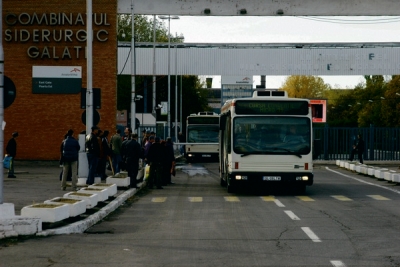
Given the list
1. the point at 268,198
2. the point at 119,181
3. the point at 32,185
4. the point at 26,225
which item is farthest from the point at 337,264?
the point at 32,185

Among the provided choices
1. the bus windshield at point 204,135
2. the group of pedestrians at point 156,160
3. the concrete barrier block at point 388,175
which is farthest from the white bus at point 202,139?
the group of pedestrians at point 156,160

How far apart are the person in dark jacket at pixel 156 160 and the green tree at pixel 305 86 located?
384 feet

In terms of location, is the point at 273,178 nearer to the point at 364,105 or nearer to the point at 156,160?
the point at 156,160

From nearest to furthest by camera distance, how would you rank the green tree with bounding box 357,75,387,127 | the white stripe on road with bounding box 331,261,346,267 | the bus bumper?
the white stripe on road with bounding box 331,261,346,267, the bus bumper, the green tree with bounding box 357,75,387,127

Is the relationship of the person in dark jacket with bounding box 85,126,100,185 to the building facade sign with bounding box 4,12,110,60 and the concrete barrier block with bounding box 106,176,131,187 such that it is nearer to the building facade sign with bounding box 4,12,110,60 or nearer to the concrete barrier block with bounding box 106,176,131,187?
the concrete barrier block with bounding box 106,176,131,187

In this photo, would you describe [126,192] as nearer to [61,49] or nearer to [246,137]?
[246,137]

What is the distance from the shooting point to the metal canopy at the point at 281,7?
3800cm

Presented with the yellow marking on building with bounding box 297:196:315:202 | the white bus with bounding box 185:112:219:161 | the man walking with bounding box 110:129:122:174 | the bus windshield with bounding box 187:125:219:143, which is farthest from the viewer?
the bus windshield with bounding box 187:125:219:143

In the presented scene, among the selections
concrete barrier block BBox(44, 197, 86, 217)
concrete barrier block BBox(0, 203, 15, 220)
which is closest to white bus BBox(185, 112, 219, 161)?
concrete barrier block BBox(44, 197, 86, 217)

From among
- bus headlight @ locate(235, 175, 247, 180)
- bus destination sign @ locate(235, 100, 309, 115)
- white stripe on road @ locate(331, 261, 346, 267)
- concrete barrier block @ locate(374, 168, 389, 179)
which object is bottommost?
concrete barrier block @ locate(374, 168, 389, 179)

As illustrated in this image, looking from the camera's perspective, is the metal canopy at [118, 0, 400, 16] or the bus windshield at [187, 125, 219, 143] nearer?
the metal canopy at [118, 0, 400, 16]

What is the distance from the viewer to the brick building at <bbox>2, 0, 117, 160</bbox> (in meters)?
42.9

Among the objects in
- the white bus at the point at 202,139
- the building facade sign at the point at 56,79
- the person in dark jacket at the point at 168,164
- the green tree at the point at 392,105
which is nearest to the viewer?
the person in dark jacket at the point at 168,164

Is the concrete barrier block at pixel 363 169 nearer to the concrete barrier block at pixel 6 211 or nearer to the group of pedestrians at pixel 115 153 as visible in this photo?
the group of pedestrians at pixel 115 153
